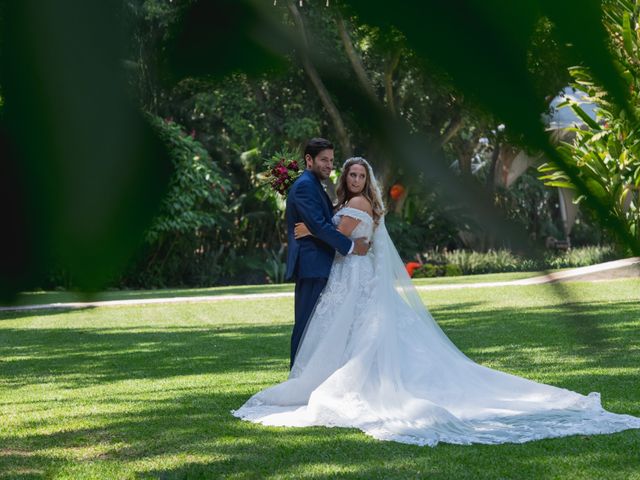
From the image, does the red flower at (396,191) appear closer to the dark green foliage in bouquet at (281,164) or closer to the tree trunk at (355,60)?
the tree trunk at (355,60)

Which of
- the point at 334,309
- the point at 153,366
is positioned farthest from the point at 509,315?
the point at 334,309

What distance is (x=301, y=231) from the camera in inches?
204

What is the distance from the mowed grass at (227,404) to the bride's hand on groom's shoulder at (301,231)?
964 mm

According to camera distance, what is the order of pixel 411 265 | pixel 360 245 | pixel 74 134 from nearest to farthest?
pixel 74 134
pixel 360 245
pixel 411 265

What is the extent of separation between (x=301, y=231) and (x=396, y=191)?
4740mm

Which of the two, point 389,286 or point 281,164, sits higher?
point 281,164

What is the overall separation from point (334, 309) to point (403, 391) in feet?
2.06

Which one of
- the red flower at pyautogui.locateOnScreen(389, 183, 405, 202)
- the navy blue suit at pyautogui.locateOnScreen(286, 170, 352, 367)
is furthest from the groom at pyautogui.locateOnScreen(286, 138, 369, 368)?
the red flower at pyautogui.locateOnScreen(389, 183, 405, 202)

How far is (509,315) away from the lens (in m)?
10.7

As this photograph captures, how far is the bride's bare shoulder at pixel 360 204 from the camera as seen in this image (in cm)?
546

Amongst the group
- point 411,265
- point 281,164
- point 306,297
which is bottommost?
point 306,297

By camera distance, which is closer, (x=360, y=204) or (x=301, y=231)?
(x=301, y=231)

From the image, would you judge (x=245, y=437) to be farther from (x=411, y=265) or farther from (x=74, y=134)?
(x=74, y=134)

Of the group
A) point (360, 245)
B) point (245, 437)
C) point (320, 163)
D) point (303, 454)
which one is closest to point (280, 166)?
point (320, 163)
